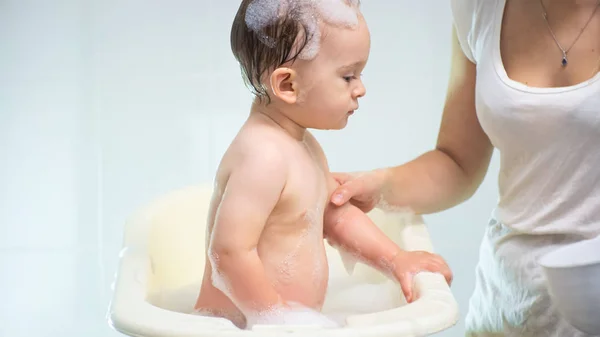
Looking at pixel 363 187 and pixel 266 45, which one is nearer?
pixel 266 45

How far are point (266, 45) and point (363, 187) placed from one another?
0.76ft

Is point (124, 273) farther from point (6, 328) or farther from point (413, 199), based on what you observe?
point (6, 328)

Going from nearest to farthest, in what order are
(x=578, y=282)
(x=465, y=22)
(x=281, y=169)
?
(x=578, y=282) → (x=281, y=169) → (x=465, y=22)

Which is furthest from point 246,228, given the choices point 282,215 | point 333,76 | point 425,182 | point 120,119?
point 120,119

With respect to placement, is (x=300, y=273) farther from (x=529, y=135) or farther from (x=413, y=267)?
(x=529, y=135)

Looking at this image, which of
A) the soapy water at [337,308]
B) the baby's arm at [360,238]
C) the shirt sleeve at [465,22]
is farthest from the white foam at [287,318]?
the shirt sleeve at [465,22]

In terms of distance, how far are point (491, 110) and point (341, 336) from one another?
11.3 inches

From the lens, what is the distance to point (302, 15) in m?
0.70

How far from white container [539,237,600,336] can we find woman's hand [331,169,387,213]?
9.5 inches

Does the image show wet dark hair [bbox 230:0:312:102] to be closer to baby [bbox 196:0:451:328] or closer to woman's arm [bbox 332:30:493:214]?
baby [bbox 196:0:451:328]

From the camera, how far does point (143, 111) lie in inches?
65.0

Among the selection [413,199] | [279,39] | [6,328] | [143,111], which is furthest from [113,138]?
[279,39]

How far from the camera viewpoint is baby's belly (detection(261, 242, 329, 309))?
76cm

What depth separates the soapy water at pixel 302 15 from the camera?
0.70 meters
